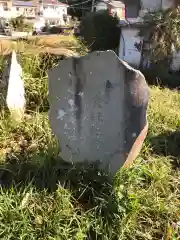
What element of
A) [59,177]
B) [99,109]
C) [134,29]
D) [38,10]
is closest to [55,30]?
[38,10]

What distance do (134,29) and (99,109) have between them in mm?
14025

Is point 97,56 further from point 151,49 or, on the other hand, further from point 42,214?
point 151,49

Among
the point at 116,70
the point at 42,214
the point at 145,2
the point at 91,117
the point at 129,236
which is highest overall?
the point at 145,2

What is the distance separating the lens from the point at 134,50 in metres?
16.0

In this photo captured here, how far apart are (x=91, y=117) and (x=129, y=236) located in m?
1.03

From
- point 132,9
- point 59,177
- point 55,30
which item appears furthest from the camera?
point 55,30

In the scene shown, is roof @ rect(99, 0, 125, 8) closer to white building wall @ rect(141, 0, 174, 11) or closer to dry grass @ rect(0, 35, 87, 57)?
white building wall @ rect(141, 0, 174, 11)

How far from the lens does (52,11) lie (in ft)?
105

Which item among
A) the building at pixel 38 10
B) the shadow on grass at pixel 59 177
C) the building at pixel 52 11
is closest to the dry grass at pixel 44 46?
the shadow on grass at pixel 59 177

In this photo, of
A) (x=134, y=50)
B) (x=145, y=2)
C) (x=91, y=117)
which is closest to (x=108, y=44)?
(x=134, y=50)

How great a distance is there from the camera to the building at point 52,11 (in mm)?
31141

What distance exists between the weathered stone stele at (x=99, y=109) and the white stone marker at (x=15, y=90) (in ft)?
3.96

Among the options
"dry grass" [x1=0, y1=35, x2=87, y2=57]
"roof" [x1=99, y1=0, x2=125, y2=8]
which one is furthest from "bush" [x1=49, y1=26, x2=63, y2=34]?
"dry grass" [x1=0, y1=35, x2=87, y2=57]

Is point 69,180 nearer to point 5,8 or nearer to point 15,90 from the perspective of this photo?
point 15,90
